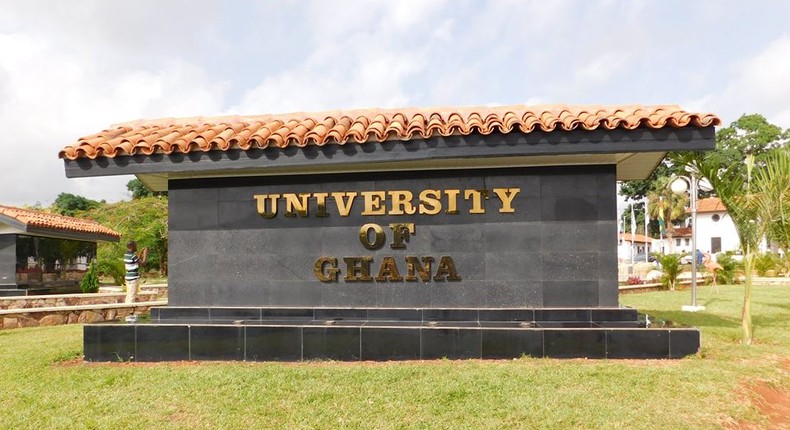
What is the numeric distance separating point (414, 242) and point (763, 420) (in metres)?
4.80

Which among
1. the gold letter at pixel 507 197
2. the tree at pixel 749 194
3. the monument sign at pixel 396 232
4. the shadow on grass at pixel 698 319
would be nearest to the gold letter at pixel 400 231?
the monument sign at pixel 396 232

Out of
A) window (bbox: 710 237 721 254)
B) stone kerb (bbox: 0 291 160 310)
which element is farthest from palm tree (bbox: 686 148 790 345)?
window (bbox: 710 237 721 254)

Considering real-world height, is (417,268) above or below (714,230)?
below

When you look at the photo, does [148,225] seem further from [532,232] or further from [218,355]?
[532,232]

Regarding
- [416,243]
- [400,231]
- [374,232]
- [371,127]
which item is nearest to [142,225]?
[374,232]

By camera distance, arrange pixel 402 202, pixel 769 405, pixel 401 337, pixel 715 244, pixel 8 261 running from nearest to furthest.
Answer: pixel 769 405 → pixel 401 337 → pixel 402 202 → pixel 8 261 → pixel 715 244

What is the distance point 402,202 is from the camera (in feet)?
26.4

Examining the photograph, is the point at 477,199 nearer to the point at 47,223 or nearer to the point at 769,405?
the point at 769,405

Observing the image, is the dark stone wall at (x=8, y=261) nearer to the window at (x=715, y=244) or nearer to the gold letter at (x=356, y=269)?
the gold letter at (x=356, y=269)

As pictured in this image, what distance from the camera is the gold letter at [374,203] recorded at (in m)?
8.09

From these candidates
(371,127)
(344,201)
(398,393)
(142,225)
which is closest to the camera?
(398,393)

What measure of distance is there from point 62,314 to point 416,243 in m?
11.7

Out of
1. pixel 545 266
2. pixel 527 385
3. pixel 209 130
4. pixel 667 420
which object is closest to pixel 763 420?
pixel 667 420

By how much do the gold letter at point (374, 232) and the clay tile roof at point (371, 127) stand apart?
1.50m
